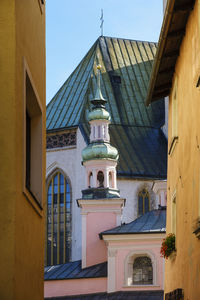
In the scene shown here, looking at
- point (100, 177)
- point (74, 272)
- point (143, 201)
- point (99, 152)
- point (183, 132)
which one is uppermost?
point (99, 152)

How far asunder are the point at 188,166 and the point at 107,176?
2549 cm

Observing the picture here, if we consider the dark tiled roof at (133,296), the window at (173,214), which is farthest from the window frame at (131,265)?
the window at (173,214)

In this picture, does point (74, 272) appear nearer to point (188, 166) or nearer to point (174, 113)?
point (174, 113)

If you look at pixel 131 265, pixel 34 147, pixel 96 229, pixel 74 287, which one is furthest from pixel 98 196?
pixel 34 147

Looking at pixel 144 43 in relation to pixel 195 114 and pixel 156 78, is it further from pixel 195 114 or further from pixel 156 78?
pixel 195 114

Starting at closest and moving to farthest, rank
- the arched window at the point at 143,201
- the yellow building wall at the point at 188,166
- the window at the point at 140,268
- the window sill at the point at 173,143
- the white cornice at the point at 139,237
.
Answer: the yellow building wall at the point at 188,166 < the window sill at the point at 173,143 < the window at the point at 140,268 < the white cornice at the point at 139,237 < the arched window at the point at 143,201

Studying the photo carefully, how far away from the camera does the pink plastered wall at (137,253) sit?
106 feet

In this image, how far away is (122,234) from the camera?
110ft

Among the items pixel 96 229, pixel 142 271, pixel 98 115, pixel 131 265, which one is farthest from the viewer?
pixel 98 115

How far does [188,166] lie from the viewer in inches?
483

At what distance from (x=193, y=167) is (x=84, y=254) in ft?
83.6

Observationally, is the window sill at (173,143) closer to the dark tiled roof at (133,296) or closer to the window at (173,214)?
the window at (173,214)

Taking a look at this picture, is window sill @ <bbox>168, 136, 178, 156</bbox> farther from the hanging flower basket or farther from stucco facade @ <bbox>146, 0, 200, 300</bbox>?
the hanging flower basket

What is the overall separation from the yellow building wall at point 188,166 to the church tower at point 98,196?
21871mm
